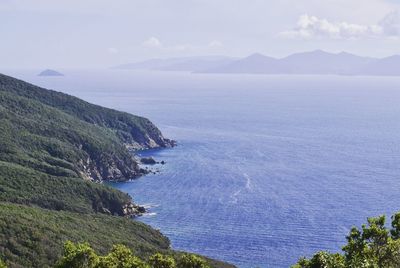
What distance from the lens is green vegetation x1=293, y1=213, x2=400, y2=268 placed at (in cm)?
3847

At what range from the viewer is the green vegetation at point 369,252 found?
126ft

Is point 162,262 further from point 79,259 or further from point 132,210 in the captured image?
point 132,210

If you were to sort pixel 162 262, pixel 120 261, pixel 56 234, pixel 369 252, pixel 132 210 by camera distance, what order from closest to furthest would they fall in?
pixel 369 252 < pixel 120 261 < pixel 162 262 < pixel 56 234 < pixel 132 210

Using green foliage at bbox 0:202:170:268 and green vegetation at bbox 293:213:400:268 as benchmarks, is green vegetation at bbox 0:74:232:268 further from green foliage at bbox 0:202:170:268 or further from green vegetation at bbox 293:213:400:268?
green vegetation at bbox 293:213:400:268

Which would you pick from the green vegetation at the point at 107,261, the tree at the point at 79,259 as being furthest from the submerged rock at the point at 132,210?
the tree at the point at 79,259

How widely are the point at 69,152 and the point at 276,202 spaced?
73928 mm

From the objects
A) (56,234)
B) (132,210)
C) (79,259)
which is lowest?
(56,234)

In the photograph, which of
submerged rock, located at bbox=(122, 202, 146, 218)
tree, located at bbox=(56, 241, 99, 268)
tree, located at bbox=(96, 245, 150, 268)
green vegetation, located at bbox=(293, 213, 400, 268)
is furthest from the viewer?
submerged rock, located at bbox=(122, 202, 146, 218)

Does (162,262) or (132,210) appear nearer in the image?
(162,262)

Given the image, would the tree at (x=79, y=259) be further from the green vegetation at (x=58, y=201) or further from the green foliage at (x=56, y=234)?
the green foliage at (x=56, y=234)

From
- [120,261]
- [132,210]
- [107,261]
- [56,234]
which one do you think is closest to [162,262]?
[120,261]

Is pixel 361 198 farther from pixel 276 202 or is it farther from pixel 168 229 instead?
pixel 168 229

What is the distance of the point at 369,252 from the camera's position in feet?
134

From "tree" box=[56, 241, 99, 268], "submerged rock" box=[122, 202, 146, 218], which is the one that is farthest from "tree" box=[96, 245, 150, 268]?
"submerged rock" box=[122, 202, 146, 218]
